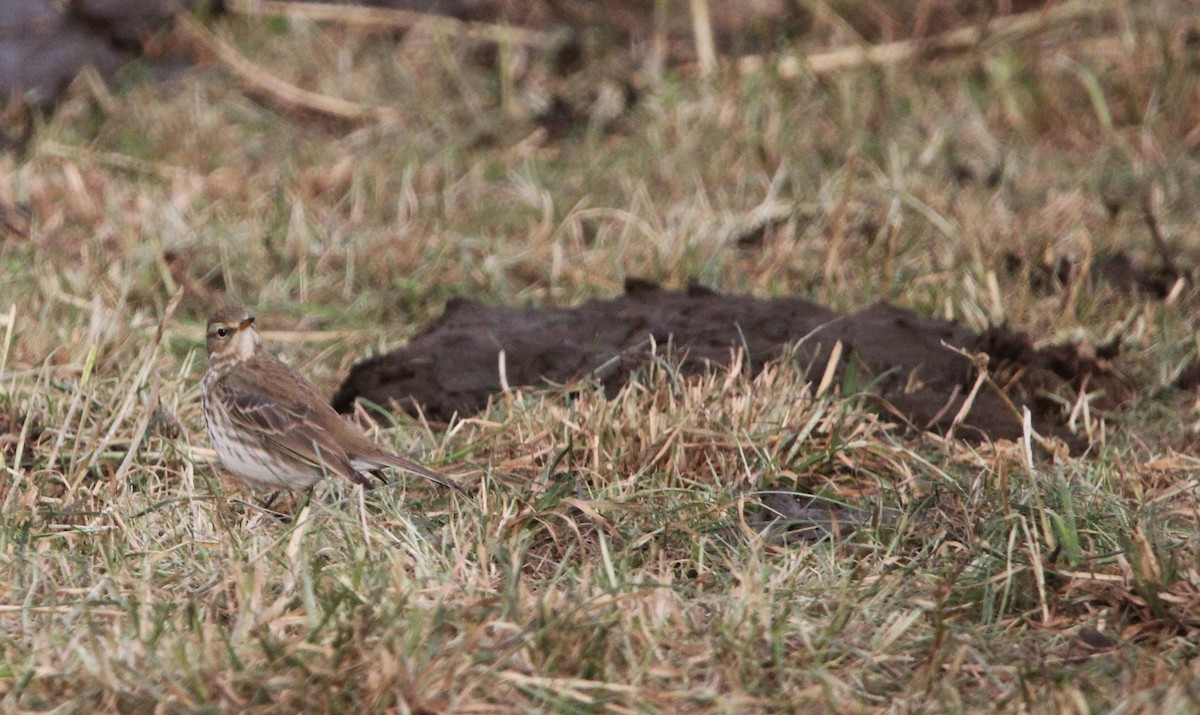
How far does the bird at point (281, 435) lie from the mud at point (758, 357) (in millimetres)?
477

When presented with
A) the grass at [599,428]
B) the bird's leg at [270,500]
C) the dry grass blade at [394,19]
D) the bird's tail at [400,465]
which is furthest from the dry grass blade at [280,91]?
the bird's tail at [400,465]

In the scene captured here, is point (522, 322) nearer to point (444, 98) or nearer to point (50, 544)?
point (50, 544)

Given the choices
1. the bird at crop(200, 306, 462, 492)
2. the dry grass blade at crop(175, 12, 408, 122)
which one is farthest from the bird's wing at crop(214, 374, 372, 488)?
the dry grass blade at crop(175, 12, 408, 122)

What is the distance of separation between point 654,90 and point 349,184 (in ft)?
7.48

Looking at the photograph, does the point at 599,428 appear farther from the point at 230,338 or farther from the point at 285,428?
the point at 230,338

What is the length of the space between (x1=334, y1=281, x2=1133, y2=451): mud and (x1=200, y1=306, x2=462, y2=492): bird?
0.48 meters

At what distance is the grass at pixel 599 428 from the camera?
3674mm

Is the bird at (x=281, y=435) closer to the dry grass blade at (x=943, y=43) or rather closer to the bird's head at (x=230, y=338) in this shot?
the bird's head at (x=230, y=338)

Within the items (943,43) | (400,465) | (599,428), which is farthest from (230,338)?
(943,43)

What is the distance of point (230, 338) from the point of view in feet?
18.6

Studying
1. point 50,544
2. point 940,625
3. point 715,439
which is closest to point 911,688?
point 940,625

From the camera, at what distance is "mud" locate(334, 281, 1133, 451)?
5.73 m

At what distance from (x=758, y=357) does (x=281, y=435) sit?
5.77 ft

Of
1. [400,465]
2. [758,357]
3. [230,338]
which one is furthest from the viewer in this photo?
[758,357]
